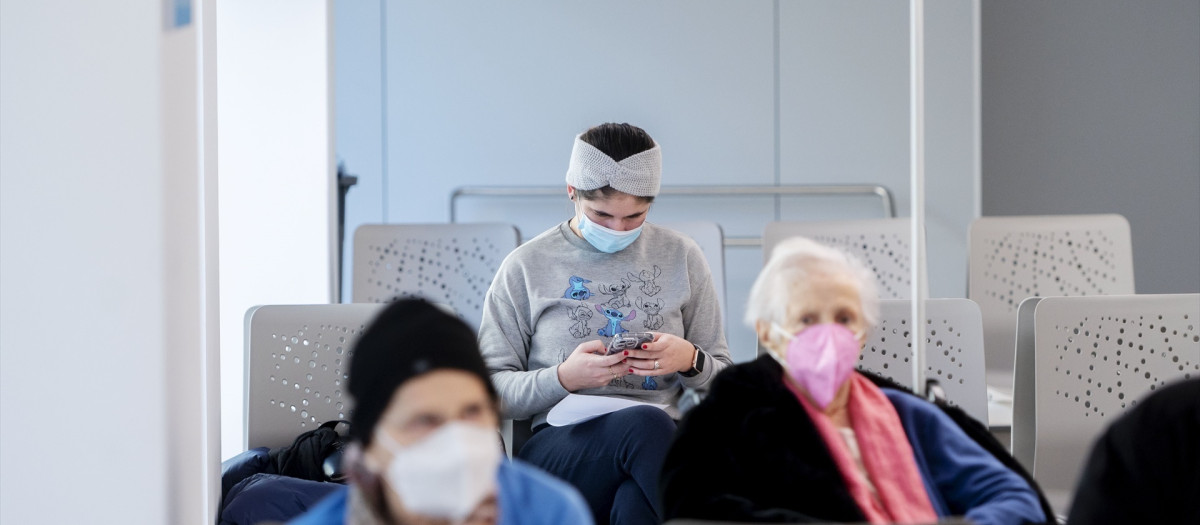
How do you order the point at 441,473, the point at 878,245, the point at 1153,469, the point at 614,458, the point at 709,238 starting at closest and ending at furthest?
the point at 441,473
the point at 1153,469
the point at 614,458
the point at 709,238
the point at 878,245

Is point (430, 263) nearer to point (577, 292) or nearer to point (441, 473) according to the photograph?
point (577, 292)

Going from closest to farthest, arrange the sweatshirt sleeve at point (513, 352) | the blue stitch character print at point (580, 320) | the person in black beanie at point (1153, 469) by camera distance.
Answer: the person in black beanie at point (1153, 469) < the sweatshirt sleeve at point (513, 352) < the blue stitch character print at point (580, 320)

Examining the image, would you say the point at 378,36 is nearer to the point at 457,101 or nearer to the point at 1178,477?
the point at 457,101

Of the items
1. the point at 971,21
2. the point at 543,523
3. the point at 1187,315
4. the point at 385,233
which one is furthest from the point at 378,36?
the point at 543,523

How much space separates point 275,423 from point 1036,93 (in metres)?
3.70

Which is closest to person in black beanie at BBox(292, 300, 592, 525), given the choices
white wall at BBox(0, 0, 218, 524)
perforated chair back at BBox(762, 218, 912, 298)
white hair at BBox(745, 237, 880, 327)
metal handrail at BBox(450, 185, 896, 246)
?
white hair at BBox(745, 237, 880, 327)

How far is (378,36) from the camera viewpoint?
4.24m

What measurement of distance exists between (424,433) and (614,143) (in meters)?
1.28

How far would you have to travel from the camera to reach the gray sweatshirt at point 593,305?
7.50 ft

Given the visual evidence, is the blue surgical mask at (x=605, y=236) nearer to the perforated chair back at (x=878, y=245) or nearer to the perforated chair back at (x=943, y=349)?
the perforated chair back at (x=943, y=349)

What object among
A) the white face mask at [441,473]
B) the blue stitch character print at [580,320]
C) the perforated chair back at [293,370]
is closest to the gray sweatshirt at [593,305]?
the blue stitch character print at [580,320]

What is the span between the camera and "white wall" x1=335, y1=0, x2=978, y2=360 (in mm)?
4211

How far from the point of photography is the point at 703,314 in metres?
2.39

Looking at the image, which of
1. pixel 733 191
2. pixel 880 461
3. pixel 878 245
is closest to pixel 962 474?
pixel 880 461
